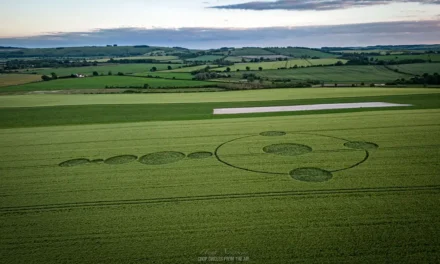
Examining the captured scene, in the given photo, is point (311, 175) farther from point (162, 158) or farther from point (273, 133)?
point (162, 158)

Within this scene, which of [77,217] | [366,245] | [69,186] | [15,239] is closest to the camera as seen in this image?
[366,245]

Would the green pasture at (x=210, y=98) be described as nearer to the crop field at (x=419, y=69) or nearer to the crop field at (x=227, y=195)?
the crop field at (x=227, y=195)

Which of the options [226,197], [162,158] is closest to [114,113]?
[162,158]

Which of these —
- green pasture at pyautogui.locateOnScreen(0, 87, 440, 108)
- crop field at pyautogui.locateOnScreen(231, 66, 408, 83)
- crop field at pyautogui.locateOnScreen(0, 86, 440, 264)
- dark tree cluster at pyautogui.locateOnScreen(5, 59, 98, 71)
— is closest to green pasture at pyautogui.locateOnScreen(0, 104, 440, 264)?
crop field at pyautogui.locateOnScreen(0, 86, 440, 264)

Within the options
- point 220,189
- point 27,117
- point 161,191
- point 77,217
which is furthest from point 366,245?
point 27,117

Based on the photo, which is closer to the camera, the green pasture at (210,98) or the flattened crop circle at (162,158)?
the flattened crop circle at (162,158)

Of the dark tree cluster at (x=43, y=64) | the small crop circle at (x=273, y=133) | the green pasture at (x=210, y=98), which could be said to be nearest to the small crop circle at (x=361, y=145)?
the small crop circle at (x=273, y=133)

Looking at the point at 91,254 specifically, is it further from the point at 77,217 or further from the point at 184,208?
the point at 184,208
